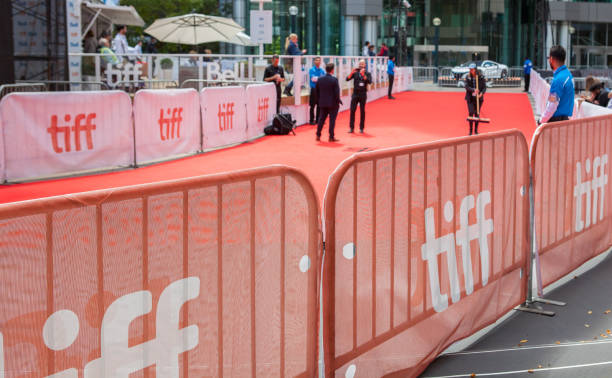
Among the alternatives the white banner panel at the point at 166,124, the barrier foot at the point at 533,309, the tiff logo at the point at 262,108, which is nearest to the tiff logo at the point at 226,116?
the white banner panel at the point at 166,124

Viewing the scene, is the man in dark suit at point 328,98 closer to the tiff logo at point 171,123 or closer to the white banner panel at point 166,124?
the white banner panel at point 166,124

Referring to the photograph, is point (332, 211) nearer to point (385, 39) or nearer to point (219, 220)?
point (219, 220)

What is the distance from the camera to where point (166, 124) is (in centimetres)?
1507

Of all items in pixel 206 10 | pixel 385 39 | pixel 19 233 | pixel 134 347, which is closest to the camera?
pixel 19 233

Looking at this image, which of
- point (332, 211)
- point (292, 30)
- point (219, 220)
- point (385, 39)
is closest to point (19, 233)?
point (219, 220)

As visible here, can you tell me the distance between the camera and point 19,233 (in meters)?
2.40

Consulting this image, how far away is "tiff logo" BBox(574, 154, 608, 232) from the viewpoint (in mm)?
6537

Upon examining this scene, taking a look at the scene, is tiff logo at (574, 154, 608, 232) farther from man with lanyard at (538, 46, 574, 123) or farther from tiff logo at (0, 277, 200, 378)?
tiff logo at (0, 277, 200, 378)

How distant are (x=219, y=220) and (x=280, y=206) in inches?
15.5

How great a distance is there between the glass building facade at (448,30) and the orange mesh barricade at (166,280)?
62793mm

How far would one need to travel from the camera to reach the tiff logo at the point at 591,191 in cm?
654

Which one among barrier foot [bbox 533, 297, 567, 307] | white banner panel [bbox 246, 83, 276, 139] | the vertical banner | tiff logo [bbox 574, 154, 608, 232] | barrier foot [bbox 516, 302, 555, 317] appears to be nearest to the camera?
barrier foot [bbox 516, 302, 555, 317]

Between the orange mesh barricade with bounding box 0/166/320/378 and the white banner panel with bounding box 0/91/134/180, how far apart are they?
31.7ft

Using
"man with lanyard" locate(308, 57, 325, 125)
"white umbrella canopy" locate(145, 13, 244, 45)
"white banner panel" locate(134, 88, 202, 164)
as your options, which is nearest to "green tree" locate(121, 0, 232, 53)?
"white umbrella canopy" locate(145, 13, 244, 45)
